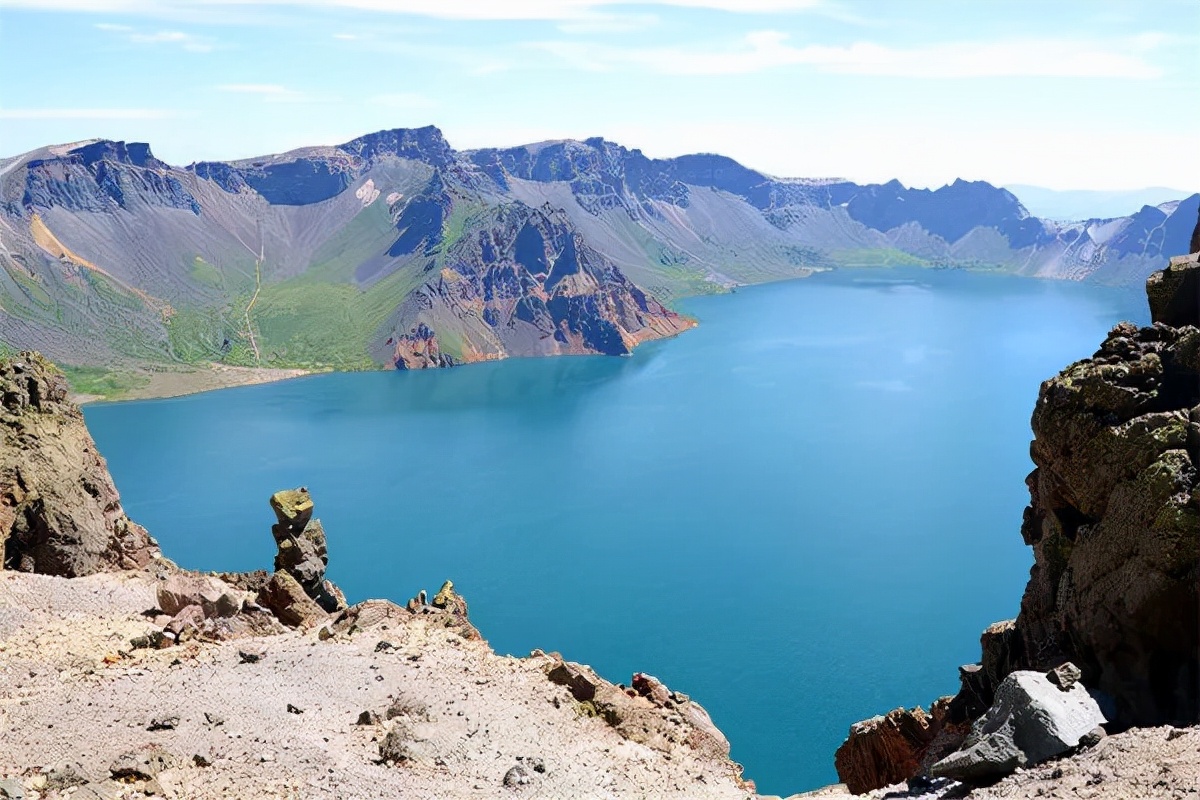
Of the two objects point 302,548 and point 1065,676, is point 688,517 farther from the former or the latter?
point 1065,676

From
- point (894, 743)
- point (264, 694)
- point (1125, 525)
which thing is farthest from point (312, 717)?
point (1125, 525)

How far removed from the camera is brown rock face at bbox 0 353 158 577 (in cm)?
4400

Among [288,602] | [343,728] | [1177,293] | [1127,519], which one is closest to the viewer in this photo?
[1127,519]

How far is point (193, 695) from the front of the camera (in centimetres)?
3091

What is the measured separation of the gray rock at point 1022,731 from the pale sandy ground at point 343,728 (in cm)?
→ 54

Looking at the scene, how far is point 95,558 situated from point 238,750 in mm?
22131

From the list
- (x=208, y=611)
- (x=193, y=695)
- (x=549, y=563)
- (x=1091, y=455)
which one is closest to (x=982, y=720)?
(x=1091, y=455)

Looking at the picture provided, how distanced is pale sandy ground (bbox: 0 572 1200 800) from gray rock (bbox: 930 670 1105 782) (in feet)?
1.77

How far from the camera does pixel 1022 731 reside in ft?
80.6

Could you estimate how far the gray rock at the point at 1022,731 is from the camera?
24219mm

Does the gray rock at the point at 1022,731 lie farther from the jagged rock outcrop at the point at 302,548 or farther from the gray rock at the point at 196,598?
the jagged rock outcrop at the point at 302,548

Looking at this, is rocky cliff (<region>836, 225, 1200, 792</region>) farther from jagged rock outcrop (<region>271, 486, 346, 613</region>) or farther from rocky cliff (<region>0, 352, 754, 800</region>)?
jagged rock outcrop (<region>271, 486, 346, 613</region>)

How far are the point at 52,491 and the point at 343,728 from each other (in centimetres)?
2314

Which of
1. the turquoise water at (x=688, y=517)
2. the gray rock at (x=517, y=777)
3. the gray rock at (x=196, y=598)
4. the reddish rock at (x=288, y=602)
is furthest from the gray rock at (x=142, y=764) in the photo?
the turquoise water at (x=688, y=517)
